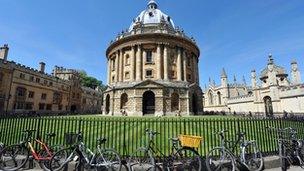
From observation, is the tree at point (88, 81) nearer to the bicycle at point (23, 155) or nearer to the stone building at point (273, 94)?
the stone building at point (273, 94)

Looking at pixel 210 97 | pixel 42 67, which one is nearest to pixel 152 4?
pixel 42 67

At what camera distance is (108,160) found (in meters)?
Result: 7.20

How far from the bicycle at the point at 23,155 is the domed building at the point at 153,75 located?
90.8 feet

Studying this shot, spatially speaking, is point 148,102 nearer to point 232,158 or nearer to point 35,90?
point 35,90

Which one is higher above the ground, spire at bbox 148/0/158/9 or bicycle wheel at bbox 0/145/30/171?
spire at bbox 148/0/158/9

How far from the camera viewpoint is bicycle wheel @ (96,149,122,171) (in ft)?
23.0

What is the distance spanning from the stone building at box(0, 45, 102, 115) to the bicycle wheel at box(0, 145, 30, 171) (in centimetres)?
2598

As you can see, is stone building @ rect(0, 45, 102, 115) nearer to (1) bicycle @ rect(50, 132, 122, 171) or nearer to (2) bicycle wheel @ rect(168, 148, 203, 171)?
(1) bicycle @ rect(50, 132, 122, 171)

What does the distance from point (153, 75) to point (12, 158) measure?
32182mm

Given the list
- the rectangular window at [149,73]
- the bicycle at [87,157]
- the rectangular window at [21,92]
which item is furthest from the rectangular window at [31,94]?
the bicycle at [87,157]

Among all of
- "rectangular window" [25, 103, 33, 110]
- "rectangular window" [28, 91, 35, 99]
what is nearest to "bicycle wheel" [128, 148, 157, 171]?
"rectangular window" [25, 103, 33, 110]

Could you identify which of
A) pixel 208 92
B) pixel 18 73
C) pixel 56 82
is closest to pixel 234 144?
pixel 18 73

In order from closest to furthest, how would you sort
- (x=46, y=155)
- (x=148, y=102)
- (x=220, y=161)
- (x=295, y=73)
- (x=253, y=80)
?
(x=220, y=161) → (x=46, y=155) → (x=148, y=102) → (x=295, y=73) → (x=253, y=80)

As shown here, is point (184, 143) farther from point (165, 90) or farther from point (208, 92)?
point (208, 92)
